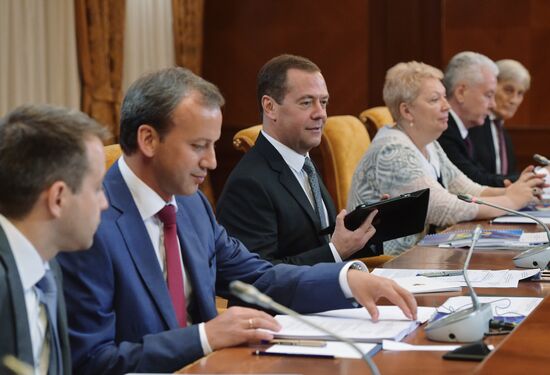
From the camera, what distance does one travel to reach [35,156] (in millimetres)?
1893

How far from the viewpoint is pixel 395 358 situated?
6.93 feet

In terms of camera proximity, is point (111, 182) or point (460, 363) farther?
point (111, 182)

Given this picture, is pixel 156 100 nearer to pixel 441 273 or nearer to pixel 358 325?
pixel 358 325

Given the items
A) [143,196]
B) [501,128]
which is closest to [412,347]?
[143,196]

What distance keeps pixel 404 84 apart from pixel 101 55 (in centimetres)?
263

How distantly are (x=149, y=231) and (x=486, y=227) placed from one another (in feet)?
7.13

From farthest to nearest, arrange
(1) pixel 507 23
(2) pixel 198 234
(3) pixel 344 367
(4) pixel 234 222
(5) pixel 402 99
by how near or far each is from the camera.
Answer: (1) pixel 507 23 → (5) pixel 402 99 → (4) pixel 234 222 → (2) pixel 198 234 → (3) pixel 344 367

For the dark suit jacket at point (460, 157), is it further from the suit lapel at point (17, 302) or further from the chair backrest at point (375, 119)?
the suit lapel at point (17, 302)

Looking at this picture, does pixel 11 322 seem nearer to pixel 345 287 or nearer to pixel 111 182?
pixel 111 182

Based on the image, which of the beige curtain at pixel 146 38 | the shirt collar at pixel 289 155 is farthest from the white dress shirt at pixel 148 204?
the beige curtain at pixel 146 38

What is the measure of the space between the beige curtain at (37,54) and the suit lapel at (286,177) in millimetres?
2663

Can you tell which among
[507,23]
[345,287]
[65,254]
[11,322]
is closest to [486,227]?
[345,287]

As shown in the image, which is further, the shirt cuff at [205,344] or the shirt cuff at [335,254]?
the shirt cuff at [335,254]

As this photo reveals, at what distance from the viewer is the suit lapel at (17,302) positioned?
1869 millimetres
